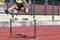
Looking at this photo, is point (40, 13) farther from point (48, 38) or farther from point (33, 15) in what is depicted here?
point (48, 38)

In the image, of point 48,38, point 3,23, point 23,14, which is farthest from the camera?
point 23,14

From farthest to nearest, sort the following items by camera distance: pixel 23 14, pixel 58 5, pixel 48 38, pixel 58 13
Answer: pixel 58 5, pixel 58 13, pixel 23 14, pixel 48 38

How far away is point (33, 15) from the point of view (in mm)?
17188

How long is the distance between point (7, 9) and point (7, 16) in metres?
0.57

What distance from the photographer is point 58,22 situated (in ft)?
57.1

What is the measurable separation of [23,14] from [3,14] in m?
1.56

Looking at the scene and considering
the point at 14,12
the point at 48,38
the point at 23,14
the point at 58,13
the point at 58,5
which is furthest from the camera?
the point at 58,5

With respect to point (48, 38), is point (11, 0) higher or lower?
higher

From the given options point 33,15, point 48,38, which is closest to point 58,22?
point 33,15

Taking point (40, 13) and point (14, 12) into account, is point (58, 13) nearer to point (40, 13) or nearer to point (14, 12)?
point (40, 13)

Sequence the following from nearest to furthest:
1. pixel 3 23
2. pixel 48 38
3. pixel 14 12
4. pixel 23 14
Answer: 1. pixel 48 38
2. pixel 3 23
3. pixel 14 12
4. pixel 23 14

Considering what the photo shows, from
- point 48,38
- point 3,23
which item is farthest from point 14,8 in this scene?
point 48,38

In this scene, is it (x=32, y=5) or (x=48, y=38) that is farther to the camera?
(x=32, y=5)

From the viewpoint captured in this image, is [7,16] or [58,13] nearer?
[7,16]
